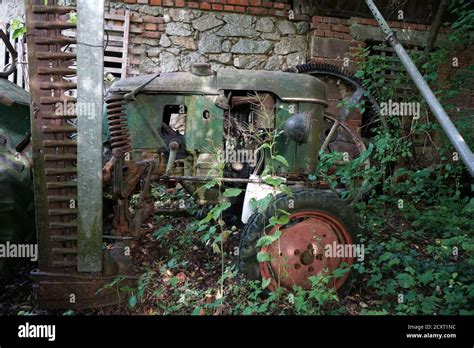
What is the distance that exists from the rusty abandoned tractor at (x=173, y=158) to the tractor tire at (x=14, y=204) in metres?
0.29

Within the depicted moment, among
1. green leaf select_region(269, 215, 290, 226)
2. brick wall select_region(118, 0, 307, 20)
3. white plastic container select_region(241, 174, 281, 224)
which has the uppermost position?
brick wall select_region(118, 0, 307, 20)

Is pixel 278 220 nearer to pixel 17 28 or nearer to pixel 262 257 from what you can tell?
pixel 262 257

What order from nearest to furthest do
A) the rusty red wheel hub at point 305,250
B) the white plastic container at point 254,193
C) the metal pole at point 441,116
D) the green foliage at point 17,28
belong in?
the metal pole at point 441,116
the rusty red wheel hub at point 305,250
the white plastic container at point 254,193
the green foliage at point 17,28

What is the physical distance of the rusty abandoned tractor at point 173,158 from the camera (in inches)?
94.5

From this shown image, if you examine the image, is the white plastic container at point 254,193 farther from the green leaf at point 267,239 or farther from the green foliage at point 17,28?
the green foliage at point 17,28

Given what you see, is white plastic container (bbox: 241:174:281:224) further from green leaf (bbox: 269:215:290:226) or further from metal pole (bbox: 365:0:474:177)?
metal pole (bbox: 365:0:474:177)

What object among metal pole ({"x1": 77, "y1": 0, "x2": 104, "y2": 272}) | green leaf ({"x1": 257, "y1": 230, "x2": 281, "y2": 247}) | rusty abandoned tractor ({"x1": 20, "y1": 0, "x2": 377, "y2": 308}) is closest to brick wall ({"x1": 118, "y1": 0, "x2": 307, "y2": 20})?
rusty abandoned tractor ({"x1": 20, "y1": 0, "x2": 377, "y2": 308})

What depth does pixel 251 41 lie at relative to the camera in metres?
5.70

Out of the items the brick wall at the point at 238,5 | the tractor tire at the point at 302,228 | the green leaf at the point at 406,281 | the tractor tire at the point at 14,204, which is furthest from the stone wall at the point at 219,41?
the green leaf at the point at 406,281

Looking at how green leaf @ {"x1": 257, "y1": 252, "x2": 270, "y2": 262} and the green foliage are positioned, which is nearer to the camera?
green leaf @ {"x1": 257, "y1": 252, "x2": 270, "y2": 262}

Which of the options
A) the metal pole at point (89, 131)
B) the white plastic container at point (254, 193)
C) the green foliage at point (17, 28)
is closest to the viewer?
the metal pole at point (89, 131)

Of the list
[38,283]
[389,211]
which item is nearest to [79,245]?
[38,283]

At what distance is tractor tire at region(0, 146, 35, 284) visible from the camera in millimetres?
2541
